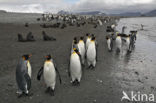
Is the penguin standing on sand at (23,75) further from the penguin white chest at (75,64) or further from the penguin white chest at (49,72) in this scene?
the penguin white chest at (75,64)

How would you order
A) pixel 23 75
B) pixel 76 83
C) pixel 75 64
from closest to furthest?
pixel 23 75 → pixel 75 64 → pixel 76 83

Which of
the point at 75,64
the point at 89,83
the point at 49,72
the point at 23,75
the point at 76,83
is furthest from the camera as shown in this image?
the point at 89,83

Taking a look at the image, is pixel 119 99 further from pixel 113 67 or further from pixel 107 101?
pixel 113 67

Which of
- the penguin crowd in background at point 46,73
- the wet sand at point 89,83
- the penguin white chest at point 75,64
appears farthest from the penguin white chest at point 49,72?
the penguin white chest at point 75,64

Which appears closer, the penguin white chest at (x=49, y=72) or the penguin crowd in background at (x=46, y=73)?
the penguin crowd in background at (x=46, y=73)

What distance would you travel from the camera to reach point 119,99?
492 centimetres

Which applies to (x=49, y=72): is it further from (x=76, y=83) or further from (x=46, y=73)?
(x=76, y=83)

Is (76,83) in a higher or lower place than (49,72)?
lower

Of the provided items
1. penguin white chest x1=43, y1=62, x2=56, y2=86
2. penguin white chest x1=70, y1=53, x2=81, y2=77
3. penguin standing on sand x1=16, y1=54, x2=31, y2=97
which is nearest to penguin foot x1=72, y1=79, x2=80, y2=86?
penguin white chest x1=70, y1=53, x2=81, y2=77

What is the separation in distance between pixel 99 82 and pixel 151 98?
1919 mm

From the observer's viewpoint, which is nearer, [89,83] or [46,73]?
[46,73]

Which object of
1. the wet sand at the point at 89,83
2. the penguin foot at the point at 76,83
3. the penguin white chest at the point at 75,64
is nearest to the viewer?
the wet sand at the point at 89,83

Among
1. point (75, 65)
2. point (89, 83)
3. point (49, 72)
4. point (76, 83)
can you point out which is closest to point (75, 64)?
point (75, 65)

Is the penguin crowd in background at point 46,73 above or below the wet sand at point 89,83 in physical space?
above
